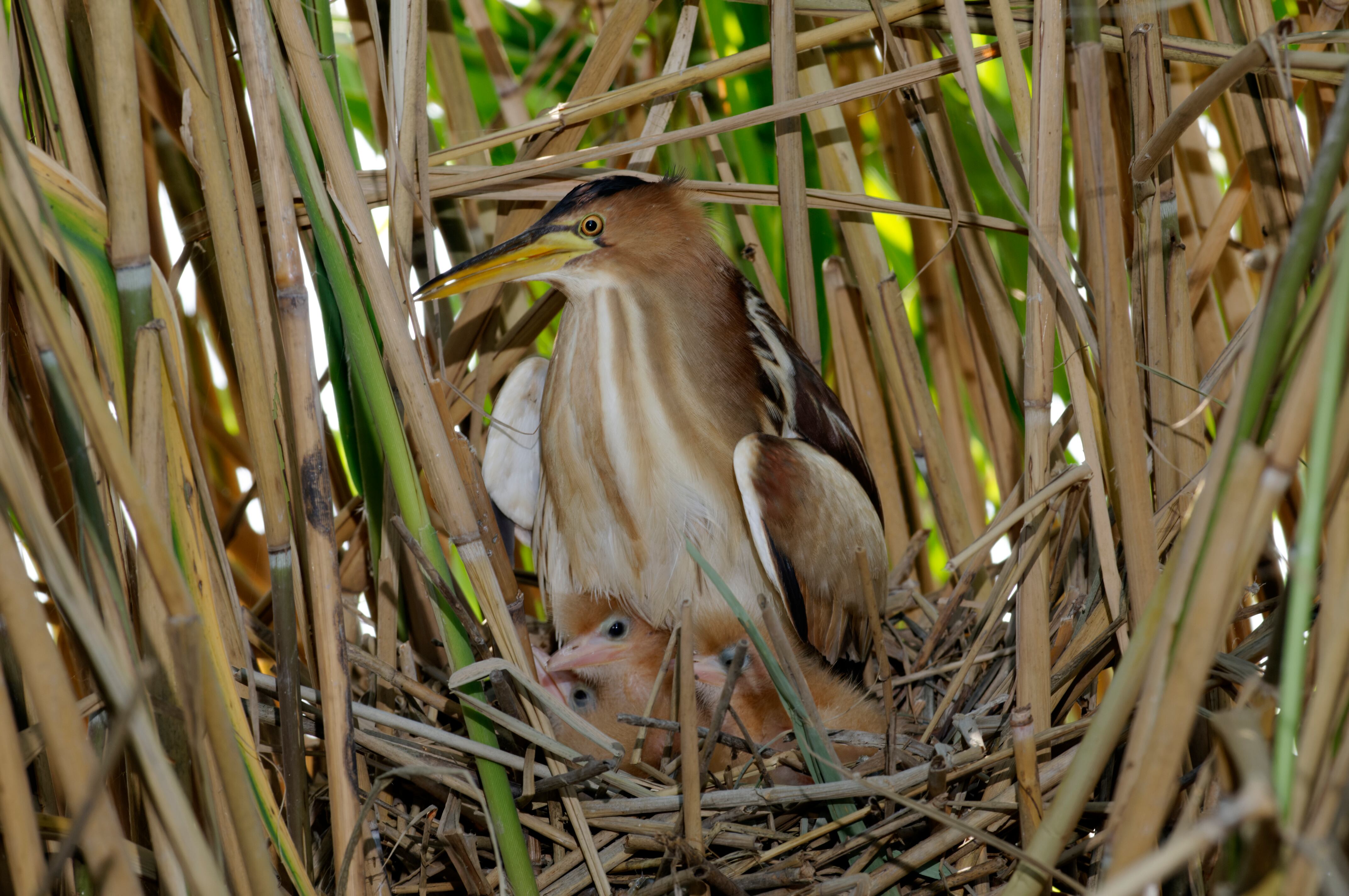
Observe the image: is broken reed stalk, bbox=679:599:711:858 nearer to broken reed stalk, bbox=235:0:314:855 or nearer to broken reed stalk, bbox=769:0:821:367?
broken reed stalk, bbox=235:0:314:855

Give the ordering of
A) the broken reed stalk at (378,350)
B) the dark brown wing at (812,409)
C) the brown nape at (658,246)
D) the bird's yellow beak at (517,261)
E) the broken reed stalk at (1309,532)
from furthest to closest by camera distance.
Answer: the dark brown wing at (812,409) → the brown nape at (658,246) → the bird's yellow beak at (517,261) → the broken reed stalk at (378,350) → the broken reed stalk at (1309,532)

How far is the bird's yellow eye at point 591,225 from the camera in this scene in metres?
1.27

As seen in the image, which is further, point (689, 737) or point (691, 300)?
point (691, 300)

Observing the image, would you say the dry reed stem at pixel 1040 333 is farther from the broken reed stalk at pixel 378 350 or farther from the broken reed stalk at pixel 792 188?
the broken reed stalk at pixel 378 350

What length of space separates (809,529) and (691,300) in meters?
0.35

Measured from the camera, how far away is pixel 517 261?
4.06 ft

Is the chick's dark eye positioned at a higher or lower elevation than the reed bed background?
lower

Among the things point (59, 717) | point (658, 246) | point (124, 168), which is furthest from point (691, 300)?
point (59, 717)

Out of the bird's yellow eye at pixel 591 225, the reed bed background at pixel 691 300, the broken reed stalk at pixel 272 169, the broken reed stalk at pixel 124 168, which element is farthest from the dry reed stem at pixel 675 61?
the broken reed stalk at pixel 124 168

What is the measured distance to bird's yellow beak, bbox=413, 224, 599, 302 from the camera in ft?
3.92

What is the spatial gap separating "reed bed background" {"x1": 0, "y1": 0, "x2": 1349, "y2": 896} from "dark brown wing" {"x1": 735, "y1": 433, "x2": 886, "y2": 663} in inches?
6.1

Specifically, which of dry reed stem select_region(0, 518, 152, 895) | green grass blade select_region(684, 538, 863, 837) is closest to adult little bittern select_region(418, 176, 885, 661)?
green grass blade select_region(684, 538, 863, 837)

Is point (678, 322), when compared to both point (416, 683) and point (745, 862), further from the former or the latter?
point (745, 862)

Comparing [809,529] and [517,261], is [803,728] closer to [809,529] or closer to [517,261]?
[809,529]
